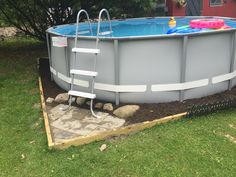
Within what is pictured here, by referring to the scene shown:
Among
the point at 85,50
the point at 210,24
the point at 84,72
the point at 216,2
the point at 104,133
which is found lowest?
the point at 104,133

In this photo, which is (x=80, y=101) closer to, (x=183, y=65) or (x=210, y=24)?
(x=183, y=65)

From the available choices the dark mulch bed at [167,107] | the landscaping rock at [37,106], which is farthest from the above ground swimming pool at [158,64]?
the landscaping rock at [37,106]

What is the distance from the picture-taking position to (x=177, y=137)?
5.11m

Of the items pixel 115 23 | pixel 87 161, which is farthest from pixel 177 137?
pixel 115 23

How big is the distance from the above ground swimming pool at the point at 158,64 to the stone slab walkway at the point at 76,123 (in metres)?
0.60

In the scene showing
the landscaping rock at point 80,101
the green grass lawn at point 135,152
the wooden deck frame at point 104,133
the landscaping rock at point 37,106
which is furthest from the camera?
the landscaping rock at point 37,106

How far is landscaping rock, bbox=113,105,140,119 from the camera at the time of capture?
5.77m

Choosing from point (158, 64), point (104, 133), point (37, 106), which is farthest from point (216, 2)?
point (104, 133)

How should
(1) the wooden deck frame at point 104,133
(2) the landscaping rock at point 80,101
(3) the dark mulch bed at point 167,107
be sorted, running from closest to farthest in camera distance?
(1) the wooden deck frame at point 104,133 < (3) the dark mulch bed at point 167,107 < (2) the landscaping rock at point 80,101

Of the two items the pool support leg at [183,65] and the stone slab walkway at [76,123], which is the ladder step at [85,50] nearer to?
the stone slab walkway at [76,123]

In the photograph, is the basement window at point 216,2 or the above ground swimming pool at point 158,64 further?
the basement window at point 216,2

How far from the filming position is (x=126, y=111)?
5.81 metres

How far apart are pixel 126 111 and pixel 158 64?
3.48ft

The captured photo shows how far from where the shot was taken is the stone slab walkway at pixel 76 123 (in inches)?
207
